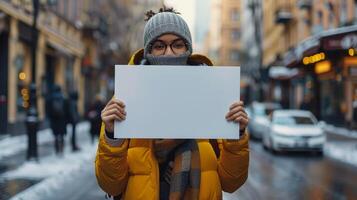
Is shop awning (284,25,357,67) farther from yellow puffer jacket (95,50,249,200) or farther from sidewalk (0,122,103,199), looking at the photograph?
yellow puffer jacket (95,50,249,200)

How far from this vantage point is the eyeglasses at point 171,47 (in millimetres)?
3039

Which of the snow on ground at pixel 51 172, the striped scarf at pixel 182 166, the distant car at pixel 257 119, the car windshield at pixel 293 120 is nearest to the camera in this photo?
the striped scarf at pixel 182 166

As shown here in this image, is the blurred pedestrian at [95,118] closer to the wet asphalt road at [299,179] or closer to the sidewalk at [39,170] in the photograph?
the sidewalk at [39,170]

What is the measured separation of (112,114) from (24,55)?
70.4ft

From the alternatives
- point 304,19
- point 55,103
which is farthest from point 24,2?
point 304,19

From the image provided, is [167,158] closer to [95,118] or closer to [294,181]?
[294,181]

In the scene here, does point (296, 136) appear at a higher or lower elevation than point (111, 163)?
lower

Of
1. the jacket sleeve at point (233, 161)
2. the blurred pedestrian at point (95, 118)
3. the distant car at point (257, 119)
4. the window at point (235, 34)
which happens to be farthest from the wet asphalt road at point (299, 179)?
the window at point (235, 34)

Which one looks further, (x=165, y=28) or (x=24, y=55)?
(x=24, y=55)

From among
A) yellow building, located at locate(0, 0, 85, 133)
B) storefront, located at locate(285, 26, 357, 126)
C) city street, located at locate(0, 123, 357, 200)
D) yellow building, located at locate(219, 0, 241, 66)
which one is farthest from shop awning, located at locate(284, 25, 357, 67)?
yellow building, located at locate(219, 0, 241, 66)

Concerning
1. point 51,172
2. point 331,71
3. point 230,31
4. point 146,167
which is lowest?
point 51,172

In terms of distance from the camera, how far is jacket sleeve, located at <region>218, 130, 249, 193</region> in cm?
290

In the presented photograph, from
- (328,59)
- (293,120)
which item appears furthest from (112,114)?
(328,59)

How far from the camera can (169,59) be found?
118 inches
